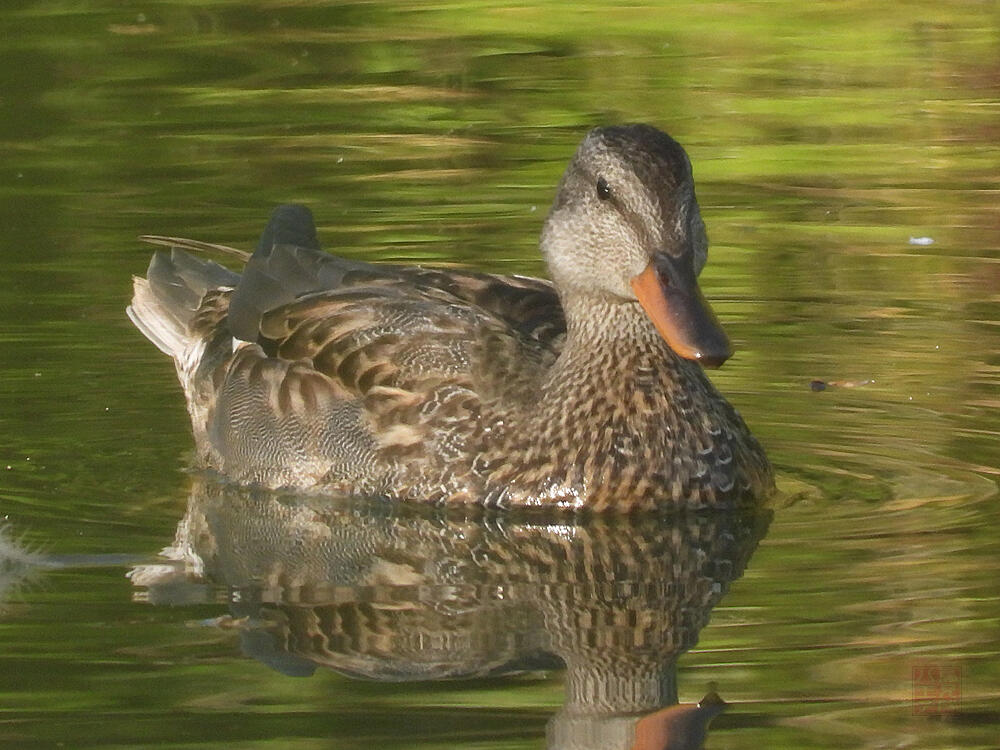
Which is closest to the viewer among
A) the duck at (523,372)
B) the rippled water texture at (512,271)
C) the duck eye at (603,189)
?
the rippled water texture at (512,271)

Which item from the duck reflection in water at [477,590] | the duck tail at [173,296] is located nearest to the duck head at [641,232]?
the duck reflection in water at [477,590]

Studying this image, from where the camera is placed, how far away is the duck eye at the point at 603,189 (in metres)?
9.18

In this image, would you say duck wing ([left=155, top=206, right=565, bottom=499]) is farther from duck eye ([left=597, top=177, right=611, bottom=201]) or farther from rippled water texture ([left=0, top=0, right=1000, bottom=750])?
duck eye ([left=597, top=177, right=611, bottom=201])

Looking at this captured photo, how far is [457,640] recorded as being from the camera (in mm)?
7535

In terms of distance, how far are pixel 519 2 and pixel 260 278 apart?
966cm

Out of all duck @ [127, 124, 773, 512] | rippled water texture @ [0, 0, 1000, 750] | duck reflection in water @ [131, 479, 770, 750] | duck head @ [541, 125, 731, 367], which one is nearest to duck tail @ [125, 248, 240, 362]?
rippled water texture @ [0, 0, 1000, 750]

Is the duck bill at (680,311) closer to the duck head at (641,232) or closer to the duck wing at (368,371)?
the duck head at (641,232)

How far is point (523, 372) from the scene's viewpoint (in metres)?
9.55

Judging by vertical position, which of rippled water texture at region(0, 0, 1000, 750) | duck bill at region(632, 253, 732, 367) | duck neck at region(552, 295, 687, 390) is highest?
duck bill at region(632, 253, 732, 367)

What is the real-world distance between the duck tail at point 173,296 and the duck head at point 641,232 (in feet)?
7.53

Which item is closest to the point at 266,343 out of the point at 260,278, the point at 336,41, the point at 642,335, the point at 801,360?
the point at 260,278

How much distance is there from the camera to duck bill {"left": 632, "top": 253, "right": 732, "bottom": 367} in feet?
28.0

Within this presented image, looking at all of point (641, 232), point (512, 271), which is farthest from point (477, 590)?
point (512, 271)

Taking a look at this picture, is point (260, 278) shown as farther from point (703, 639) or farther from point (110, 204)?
point (110, 204)
